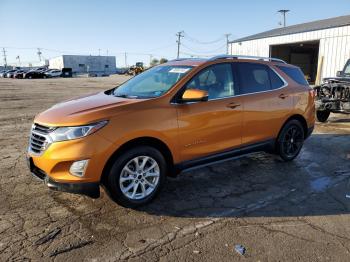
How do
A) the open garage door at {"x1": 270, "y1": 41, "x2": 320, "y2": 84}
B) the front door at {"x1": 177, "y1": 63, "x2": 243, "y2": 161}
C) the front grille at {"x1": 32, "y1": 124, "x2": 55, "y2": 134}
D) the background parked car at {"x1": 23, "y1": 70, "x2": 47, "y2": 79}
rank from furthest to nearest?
the background parked car at {"x1": 23, "y1": 70, "x2": 47, "y2": 79} < the open garage door at {"x1": 270, "y1": 41, "x2": 320, "y2": 84} < the front door at {"x1": 177, "y1": 63, "x2": 243, "y2": 161} < the front grille at {"x1": 32, "y1": 124, "x2": 55, "y2": 134}

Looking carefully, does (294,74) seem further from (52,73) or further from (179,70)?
(52,73)

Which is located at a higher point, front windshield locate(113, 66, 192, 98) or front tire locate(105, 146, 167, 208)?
front windshield locate(113, 66, 192, 98)

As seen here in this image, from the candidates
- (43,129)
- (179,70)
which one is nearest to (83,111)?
(43,129)

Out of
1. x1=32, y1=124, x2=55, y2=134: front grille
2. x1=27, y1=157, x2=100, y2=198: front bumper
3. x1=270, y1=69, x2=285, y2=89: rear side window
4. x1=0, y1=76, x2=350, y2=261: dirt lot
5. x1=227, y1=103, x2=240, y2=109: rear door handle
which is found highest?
x1=270, y1=69, x2=285, y2=89: rear side window

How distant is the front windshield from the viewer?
4.68m

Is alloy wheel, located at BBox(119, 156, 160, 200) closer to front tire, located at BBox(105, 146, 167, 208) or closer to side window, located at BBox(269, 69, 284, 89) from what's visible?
front tire, located at BBox(105, 146, 167, 208)

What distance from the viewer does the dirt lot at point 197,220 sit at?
3352 mm

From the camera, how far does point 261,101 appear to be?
5480 mm

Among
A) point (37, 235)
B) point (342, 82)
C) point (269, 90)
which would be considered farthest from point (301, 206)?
point (342, 82)

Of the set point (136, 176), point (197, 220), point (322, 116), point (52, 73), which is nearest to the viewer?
point (197, 220)

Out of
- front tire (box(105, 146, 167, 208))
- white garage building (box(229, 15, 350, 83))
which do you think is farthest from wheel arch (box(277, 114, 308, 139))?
white garage building (box(229, 15, 350, 83))

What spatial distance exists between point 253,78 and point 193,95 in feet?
5.10

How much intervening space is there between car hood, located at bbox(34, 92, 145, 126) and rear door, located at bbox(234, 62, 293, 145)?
188 centimetres

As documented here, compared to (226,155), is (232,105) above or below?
above
